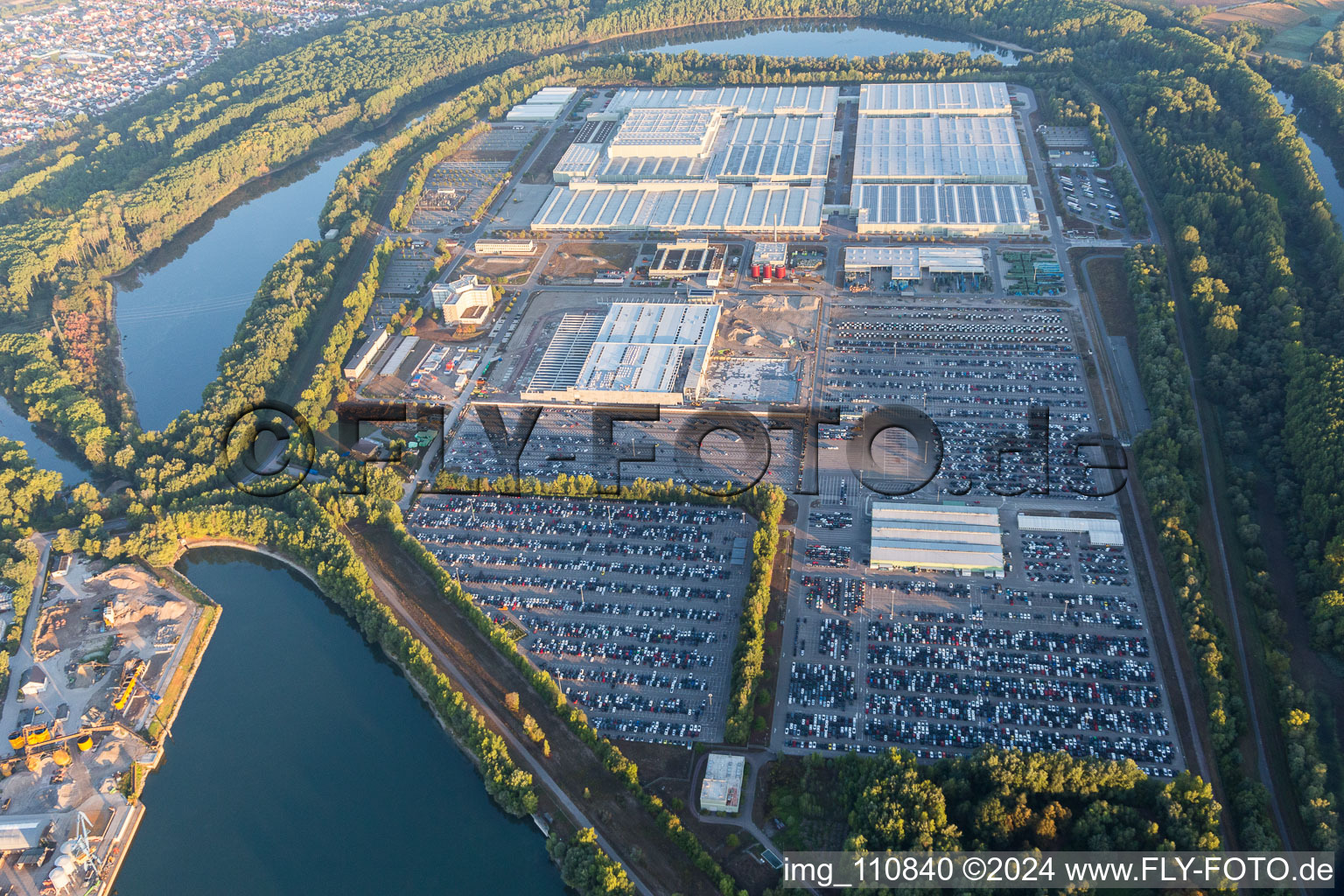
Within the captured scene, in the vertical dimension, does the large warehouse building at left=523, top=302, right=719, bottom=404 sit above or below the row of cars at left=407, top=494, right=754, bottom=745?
above

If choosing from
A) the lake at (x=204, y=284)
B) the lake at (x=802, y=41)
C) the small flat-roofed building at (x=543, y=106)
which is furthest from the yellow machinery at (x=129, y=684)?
the lake at (x=802, y=41)

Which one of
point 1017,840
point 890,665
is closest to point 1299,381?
point 890,665

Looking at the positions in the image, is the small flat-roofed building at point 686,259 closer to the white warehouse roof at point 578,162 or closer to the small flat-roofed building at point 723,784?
the white warehouse roof at point 578,162

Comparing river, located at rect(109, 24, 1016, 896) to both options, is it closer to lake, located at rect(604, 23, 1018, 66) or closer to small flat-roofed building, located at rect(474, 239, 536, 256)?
small flat-roofed building, located at rect(474, 239, 536, 256)

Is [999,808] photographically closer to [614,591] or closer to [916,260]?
[614,591]

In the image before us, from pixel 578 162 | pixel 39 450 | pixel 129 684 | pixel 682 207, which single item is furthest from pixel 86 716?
pixel 578 162

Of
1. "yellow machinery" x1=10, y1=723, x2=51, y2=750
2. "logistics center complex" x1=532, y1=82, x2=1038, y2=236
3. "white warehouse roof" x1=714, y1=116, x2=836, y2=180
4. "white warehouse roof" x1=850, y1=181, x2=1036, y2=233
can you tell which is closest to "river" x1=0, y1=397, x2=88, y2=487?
"yellow machinery" x1=10, y1=723, x2=51, y2=750
